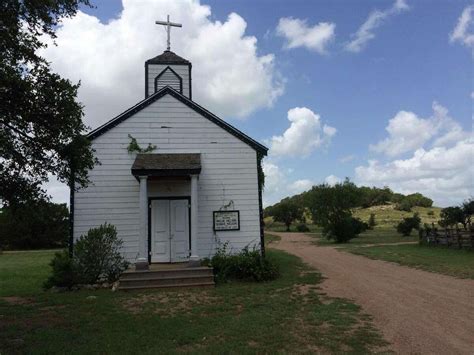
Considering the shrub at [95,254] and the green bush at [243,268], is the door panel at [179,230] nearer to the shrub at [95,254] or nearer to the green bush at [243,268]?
the green bush at [243,268]

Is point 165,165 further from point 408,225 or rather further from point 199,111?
point 408,225

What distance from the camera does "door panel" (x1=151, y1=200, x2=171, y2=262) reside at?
48.8 ft

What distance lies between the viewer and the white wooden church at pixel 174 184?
14355 mm

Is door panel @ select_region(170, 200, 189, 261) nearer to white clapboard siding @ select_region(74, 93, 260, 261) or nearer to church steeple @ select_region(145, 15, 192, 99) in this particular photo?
white clapboard siding @ select_region(74, 93, 260, 261)

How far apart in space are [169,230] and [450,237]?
17.5 m

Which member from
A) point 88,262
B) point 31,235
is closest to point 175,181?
point 88,262

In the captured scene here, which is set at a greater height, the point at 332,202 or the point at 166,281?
the point at 332,202

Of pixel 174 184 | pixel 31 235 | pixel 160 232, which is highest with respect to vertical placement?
pixel 174 184

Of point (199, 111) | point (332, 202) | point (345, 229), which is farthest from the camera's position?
point (332, 202)

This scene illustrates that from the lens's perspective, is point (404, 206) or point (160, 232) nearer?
point (160, 232)

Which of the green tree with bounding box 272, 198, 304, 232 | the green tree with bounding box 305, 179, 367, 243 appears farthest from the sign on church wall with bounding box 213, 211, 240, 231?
the green tree with bounding box 272, 198, 304, 232

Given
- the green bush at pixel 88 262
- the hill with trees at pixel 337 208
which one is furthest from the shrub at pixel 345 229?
the green bush at pixel 88 262

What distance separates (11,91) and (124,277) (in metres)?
7.18

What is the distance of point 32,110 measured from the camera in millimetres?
7270
